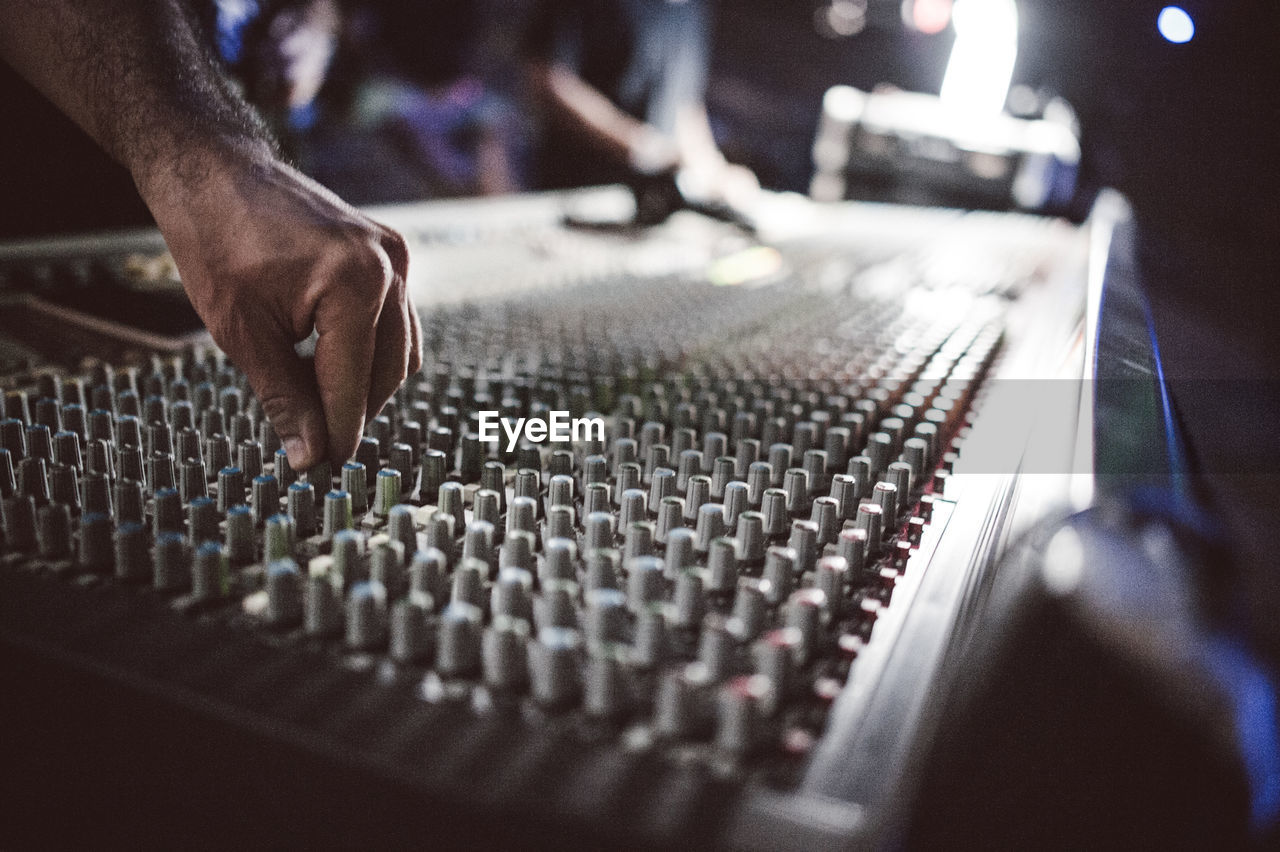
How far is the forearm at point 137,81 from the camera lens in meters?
0.69

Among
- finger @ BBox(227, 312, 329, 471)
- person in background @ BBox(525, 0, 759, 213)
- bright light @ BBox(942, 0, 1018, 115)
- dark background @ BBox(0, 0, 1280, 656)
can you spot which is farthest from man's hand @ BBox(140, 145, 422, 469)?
bright light @ BBox(942, 0, 1018, 115)

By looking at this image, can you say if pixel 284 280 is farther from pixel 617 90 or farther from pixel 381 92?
pixel 617 90

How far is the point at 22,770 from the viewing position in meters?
0.48

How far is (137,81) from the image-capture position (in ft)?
2.40

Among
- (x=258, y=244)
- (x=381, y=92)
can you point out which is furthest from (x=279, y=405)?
(x=381, y=92)

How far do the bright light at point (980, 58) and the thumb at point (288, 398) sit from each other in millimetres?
4237

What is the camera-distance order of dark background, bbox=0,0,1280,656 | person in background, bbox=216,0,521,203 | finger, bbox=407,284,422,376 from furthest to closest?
1. person in background, bbox=216,0,521,203
2. dark background, bbox=0,0,1280,656
3. finger, bbox=407,284,422,376

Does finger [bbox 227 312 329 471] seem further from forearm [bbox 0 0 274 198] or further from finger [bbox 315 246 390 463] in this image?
forearm [bbox 0 0 274 198]

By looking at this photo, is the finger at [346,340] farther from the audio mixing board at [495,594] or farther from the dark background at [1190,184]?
the dark background at [1190,184]

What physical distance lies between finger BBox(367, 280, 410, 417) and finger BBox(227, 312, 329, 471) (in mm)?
58

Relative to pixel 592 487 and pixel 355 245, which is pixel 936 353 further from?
pixel 355 245

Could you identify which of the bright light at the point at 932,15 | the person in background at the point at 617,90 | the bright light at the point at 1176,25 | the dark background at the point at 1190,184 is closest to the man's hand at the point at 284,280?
the dark background at the point at 1190,184

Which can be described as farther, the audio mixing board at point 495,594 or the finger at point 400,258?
the finger at point 400,258

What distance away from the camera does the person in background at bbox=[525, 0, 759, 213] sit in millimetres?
3211
